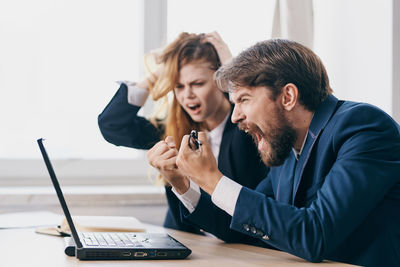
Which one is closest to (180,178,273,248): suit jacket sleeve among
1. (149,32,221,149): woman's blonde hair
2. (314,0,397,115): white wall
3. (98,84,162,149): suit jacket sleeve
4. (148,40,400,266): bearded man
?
(148,40,400,266): bearded man

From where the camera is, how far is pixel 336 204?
1.10m

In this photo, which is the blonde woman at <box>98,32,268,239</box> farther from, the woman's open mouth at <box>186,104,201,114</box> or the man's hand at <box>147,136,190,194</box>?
the man's hand at <box>147,136,190,194</box>

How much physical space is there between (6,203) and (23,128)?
443 mm

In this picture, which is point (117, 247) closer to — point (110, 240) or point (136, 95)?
point (110, 240)

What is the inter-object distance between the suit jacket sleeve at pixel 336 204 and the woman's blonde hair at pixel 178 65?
2.85 ft

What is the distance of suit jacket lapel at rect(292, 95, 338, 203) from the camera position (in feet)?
4.25

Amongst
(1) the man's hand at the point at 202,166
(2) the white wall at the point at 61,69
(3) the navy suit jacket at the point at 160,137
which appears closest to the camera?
(1) the man's hand at the point at 202,166

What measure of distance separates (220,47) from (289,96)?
0.65m

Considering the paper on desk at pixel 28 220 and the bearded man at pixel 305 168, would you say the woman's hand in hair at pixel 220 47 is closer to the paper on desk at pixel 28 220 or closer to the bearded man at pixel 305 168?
the bearded man at pixel 305 168

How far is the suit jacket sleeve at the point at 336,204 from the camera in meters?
1.10

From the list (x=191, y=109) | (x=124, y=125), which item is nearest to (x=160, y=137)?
(x=124, y=125)

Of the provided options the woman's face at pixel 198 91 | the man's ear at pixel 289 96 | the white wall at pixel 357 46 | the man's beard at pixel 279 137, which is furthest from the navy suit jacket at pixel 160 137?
the white wall at pixel 357 46

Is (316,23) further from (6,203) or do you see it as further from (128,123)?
(6,203)

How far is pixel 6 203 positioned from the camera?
2104 mm
